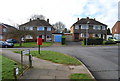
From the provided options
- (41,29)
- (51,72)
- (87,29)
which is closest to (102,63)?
(51,72)

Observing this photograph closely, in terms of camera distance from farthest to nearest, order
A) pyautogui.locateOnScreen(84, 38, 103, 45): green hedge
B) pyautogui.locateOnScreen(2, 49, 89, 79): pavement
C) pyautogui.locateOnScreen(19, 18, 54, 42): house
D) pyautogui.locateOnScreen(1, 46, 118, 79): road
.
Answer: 1. pyautogui.locateOnScreen(19, 18, 54, 42): house
2. pyautogui.locateOnScreen(84, 38, 103, 45): green hedge
3. pyautogui.locateOnScreen(1, 46, 118, 79): road
4. pyautogui.locateOnScreen(2, 49, 89, 79): pavement

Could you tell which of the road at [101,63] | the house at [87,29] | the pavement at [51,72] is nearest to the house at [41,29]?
the house at [87,29]

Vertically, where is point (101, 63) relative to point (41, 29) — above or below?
below

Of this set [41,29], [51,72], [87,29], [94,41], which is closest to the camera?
[51,72]

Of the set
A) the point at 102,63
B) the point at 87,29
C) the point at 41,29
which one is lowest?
the point at 102,63

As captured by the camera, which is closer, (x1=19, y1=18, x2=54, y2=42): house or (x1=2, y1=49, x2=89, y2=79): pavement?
(x1=2, y1=49, x2=89, y2=79): pavement

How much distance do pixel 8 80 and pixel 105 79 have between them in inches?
172

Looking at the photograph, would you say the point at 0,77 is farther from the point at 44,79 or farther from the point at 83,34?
the point at 83,34

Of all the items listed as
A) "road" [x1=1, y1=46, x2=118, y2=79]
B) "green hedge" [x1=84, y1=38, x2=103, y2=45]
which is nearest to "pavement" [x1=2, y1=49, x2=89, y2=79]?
"road" [x1=1, y1=46, x2=118, y2=79]

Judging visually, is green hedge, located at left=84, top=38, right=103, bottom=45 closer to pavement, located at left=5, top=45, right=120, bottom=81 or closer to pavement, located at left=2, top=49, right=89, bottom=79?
pavement, located at left=5, top=45, right=120, bottom=81

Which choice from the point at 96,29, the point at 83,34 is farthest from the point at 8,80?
the point at 96,29

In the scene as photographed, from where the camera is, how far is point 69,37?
134 ft

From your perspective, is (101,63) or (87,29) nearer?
(101,63)

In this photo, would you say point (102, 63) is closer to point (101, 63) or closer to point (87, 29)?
point (101, 63)
